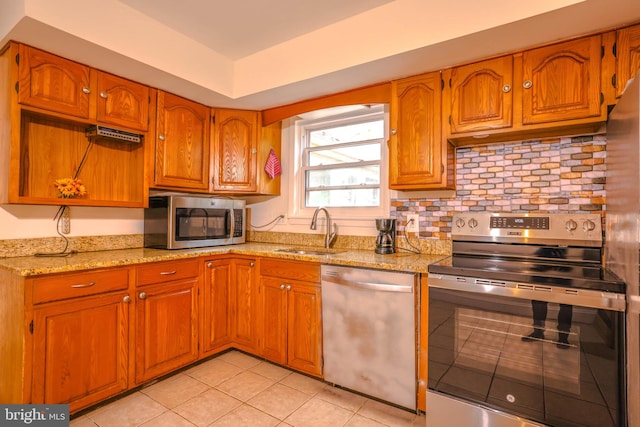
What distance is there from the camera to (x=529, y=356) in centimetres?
155

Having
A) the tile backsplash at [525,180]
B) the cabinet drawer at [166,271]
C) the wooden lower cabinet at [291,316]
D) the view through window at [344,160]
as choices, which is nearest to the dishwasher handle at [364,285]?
the wooden lower cabinet at [291,316]

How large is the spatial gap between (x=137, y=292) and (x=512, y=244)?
91.7 inches

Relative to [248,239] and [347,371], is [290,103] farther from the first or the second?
[347,371]

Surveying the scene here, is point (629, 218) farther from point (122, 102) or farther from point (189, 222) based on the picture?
point (122, 102)

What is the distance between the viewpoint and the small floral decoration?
2.22 metres

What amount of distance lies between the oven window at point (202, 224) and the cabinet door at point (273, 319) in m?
0.64

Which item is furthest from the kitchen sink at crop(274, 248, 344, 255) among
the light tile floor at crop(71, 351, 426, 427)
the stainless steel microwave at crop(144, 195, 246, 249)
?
the light tile floor at crop(71, 351, 426, 427)

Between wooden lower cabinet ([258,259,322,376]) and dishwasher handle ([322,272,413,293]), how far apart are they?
0.39 ft

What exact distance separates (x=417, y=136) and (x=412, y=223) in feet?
2.16

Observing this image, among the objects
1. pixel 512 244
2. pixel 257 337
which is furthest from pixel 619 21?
pixel 257 337

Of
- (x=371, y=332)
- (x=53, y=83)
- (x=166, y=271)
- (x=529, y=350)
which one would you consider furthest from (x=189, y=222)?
(x=529, y=350)

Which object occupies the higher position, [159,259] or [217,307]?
[159,259]

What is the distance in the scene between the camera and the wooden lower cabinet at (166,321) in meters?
2.18

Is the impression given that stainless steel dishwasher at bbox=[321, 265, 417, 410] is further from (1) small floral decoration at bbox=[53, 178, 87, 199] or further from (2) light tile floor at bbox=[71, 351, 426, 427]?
(1) small floral decoration at bbox=[53, 178, 87, 199]
